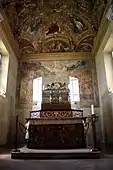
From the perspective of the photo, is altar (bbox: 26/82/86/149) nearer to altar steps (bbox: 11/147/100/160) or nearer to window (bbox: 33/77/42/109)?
altar steps (bbox: 11/147/100/160)

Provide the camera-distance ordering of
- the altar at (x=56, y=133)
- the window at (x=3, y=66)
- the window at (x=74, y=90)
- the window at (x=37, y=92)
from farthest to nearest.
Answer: the window at (x=74, y=90) → the window at (x=37, y=92) → the window at (x=3, y=66) → the altar at (x=56, y=133)

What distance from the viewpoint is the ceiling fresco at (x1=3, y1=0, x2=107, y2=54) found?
9734 mm

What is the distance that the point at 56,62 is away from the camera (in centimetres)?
1192

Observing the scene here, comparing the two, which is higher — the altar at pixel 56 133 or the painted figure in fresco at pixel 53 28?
the painted figure in fresco at pixel 53 28

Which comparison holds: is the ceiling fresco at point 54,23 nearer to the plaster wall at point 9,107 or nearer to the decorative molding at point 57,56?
the decorative molding at point 57,56

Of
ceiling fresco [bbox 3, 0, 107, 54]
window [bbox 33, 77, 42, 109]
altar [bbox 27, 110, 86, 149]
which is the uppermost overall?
ceiling fresco [bbox 3, 0, 107, 54]

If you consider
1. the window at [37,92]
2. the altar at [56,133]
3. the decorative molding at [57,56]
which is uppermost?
the decorative molding at [57,56]

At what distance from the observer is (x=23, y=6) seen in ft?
32.1

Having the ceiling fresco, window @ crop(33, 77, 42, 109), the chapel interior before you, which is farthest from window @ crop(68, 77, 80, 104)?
the ceiling fresco

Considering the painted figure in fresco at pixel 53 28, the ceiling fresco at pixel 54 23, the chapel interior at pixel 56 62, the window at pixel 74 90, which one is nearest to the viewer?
the chapel interior at pixel 56 62

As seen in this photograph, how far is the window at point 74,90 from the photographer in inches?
429

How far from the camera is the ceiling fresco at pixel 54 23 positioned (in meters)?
9.73

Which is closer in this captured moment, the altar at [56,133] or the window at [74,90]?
the altar at [56,133]

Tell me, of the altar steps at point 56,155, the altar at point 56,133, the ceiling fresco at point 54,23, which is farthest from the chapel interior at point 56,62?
the altar steps at point 56,155
